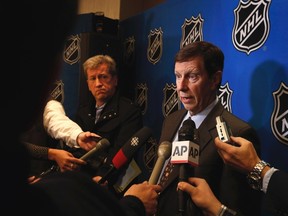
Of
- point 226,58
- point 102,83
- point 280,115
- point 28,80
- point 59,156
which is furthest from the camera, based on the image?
point 102,83

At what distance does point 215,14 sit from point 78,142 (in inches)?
43.8

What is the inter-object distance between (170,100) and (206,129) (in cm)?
99

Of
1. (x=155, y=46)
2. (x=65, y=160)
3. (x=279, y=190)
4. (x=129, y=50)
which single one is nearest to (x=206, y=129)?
(x=279, y=190)

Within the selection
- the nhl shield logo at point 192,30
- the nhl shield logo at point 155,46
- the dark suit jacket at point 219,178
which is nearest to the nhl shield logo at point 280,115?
the dark suit jacket at point 219,178

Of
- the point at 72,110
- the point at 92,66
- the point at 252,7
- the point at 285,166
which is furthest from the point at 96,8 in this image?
the point at 285,166

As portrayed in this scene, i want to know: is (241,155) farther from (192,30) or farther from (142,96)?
(142,96)

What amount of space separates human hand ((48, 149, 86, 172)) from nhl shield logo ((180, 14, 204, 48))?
1.08 meters

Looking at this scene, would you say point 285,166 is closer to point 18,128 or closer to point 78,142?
point 78,142

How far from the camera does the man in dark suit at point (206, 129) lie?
1352 millimetres

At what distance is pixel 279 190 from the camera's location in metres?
1.15

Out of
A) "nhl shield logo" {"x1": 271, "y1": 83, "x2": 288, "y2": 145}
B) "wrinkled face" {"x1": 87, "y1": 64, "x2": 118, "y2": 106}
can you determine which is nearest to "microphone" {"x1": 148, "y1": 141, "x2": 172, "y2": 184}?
"nhl shield logo" {"x1": 271, "y1": 83, "x2": 288, "y2": 145}

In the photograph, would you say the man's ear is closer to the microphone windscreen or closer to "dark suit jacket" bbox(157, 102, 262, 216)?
"dark suit jacket" bbox(157, 102, 262, 216)

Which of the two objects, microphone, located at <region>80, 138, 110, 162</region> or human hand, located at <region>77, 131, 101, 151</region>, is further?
human hand, located at <region>77, 131, 101, 151</region>

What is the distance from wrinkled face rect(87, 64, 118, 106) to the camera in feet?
7.55
